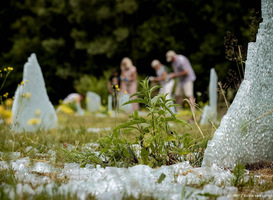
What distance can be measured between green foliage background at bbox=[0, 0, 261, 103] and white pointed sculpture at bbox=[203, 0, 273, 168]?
12.6 meters

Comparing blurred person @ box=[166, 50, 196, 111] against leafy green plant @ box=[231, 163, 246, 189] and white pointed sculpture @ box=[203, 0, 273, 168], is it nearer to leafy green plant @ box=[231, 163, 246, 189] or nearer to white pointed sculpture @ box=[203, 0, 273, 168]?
white pointed sculpture @ box=[203, 0, 273, 168]

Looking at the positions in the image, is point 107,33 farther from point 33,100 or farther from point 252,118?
point 252,118

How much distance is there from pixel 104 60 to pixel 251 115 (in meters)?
15.7

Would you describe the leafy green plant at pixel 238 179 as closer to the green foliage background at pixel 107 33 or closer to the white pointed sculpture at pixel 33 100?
the white pointed sculpture at pixel 33 100

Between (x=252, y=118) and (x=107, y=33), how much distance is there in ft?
51.8

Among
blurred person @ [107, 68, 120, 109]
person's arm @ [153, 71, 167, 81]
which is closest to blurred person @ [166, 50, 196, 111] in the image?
person's arm @ [153, 71, 167, 81]

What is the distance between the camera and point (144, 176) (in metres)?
1.84

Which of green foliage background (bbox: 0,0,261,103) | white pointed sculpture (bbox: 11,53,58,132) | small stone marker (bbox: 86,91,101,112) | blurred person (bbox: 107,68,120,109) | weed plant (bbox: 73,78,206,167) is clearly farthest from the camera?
green foliage background (bbox: 0,0,261,103)

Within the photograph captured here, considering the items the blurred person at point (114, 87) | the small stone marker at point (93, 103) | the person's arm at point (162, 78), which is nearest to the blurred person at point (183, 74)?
the person's arm at point (162, 78)

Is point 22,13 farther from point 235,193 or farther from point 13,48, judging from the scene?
point 235,193

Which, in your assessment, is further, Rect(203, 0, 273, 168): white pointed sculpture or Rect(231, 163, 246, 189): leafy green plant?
Rect(203, 0, 273, 168): white pointed sculpture

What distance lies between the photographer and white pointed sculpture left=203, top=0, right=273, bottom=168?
2211 millimetres

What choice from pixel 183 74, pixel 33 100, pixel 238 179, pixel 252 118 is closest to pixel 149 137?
pixel 238 179

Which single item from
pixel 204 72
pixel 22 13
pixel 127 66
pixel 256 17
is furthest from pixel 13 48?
pixel 256 17
